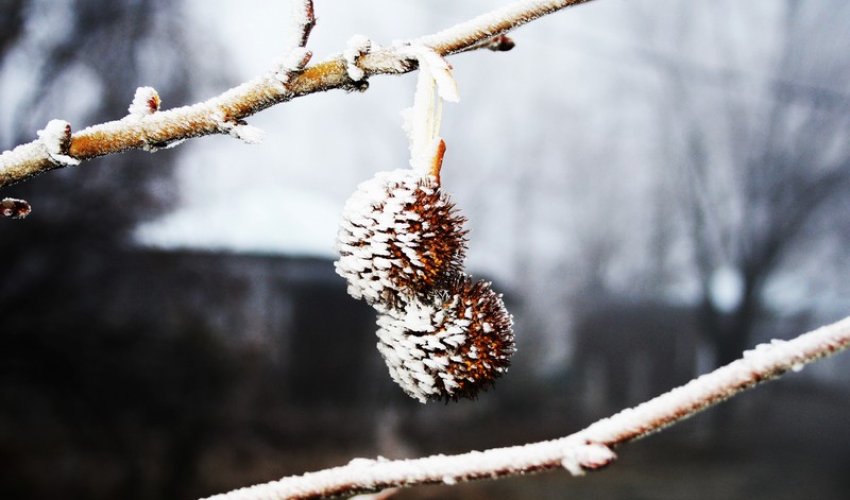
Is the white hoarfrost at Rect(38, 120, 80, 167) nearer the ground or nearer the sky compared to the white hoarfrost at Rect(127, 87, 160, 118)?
nearer the ground

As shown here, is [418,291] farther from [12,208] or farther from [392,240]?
[12,208]

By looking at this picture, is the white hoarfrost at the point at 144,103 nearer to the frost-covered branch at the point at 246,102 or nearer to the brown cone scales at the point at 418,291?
the frost-covered branch at the point at 246,102

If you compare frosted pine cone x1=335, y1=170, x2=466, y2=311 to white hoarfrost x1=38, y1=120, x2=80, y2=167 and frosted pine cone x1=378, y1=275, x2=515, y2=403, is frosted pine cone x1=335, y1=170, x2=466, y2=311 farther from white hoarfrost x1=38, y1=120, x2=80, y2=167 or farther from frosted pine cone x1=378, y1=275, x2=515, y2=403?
white hoarfrost x1=38, y1=120, x2=80, y2=167

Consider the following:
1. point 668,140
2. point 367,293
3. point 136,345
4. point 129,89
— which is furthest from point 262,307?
point 367,293

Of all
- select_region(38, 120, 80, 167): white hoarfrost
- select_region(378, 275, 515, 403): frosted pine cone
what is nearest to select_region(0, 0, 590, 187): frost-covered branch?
select_region(38, 120, 80, 167): white hoarfrost

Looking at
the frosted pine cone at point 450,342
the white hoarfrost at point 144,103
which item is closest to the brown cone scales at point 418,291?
the frosted pine cone at point 450,342

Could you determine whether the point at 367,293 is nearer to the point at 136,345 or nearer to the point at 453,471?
the point at 453,471
